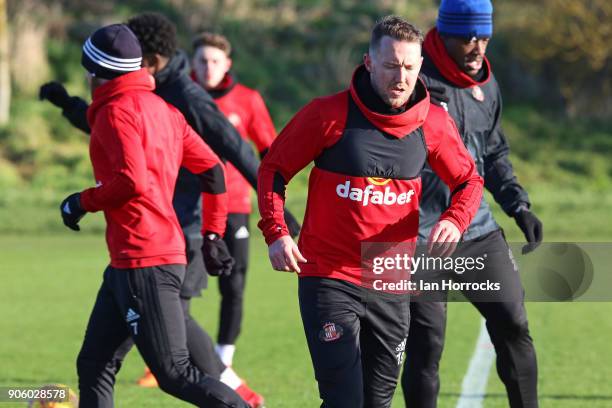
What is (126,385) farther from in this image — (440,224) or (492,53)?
(492,53)

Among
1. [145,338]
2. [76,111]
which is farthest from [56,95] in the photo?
[145,338]

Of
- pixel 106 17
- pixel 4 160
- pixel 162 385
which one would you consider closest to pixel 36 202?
pixel 4 160

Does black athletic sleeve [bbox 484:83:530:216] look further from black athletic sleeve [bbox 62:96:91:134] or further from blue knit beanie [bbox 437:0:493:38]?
black athletic sleeve [bbox 62:96:91:134]

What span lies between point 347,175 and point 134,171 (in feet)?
3.35

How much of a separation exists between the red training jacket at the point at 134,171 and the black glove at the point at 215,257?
405 millimetres

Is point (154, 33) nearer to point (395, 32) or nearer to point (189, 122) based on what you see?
point (189, 122)

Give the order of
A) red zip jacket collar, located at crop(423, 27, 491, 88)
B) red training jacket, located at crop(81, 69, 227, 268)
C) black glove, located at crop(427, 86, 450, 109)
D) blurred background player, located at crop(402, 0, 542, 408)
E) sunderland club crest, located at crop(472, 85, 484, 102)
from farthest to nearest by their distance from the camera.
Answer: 1. sunderland club crest, located at crop(472, 85, 484, 102)
2. red zip jacket collar, located at crop(423, 27, 491, 88)
3. blurred background player, located at crop(402, 0, 542, 408)
4. black glove, located at crop(427, 86, 450, 109)
5. red training jacket, located at crop(81, 69, 227, 268)

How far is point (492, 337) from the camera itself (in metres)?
6.96

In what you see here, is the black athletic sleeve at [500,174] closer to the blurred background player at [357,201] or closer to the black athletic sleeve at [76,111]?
the blurred background player at [357,201]

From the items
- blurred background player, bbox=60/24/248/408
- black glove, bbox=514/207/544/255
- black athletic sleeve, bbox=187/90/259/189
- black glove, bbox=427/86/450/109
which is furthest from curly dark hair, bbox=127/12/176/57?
black glove, bbox=514/207/544/255

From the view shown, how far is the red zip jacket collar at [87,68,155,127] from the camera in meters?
6.12

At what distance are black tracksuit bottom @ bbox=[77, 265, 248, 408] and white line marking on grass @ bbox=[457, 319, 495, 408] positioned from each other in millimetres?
2809

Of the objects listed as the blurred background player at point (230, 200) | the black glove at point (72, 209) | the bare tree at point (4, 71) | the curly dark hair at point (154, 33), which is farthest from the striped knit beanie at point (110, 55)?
the bare tree at point (4, 71)

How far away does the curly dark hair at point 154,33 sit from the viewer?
7246 millimetres
